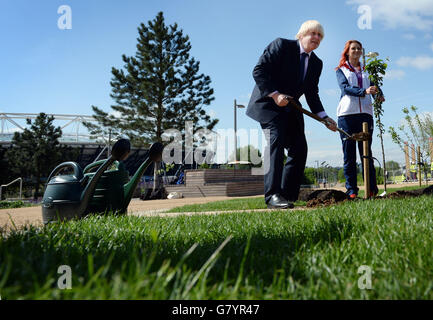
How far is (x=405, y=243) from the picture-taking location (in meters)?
1.50

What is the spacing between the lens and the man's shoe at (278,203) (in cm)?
395

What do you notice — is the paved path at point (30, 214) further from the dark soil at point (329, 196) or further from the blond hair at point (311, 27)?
the blond hair at point (311, 27)

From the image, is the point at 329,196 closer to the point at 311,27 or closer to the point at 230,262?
the point at 311,27

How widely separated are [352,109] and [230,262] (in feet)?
14.4

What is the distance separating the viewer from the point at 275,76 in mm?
4324

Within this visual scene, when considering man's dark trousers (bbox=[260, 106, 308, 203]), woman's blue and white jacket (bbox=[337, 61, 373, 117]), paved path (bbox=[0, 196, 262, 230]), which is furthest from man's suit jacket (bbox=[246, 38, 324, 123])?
paved path (bbox=[0, 196, 262, 230])

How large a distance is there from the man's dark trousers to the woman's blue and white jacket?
114cm

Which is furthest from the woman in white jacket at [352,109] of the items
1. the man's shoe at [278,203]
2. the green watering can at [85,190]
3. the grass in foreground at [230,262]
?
the green watering can at [85,190]

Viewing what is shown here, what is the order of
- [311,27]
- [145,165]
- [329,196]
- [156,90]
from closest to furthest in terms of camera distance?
[145,165] < [311,27] < [329,196] < [156,90]

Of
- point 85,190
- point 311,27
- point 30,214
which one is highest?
point 311,27

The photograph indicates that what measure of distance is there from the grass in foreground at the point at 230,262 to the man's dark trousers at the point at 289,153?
176 centimetres

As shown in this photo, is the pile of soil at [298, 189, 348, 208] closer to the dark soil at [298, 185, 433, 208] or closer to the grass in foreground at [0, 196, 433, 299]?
the dark soil at [298, 185, 433, 208]

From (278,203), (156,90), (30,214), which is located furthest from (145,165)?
(156,90)
